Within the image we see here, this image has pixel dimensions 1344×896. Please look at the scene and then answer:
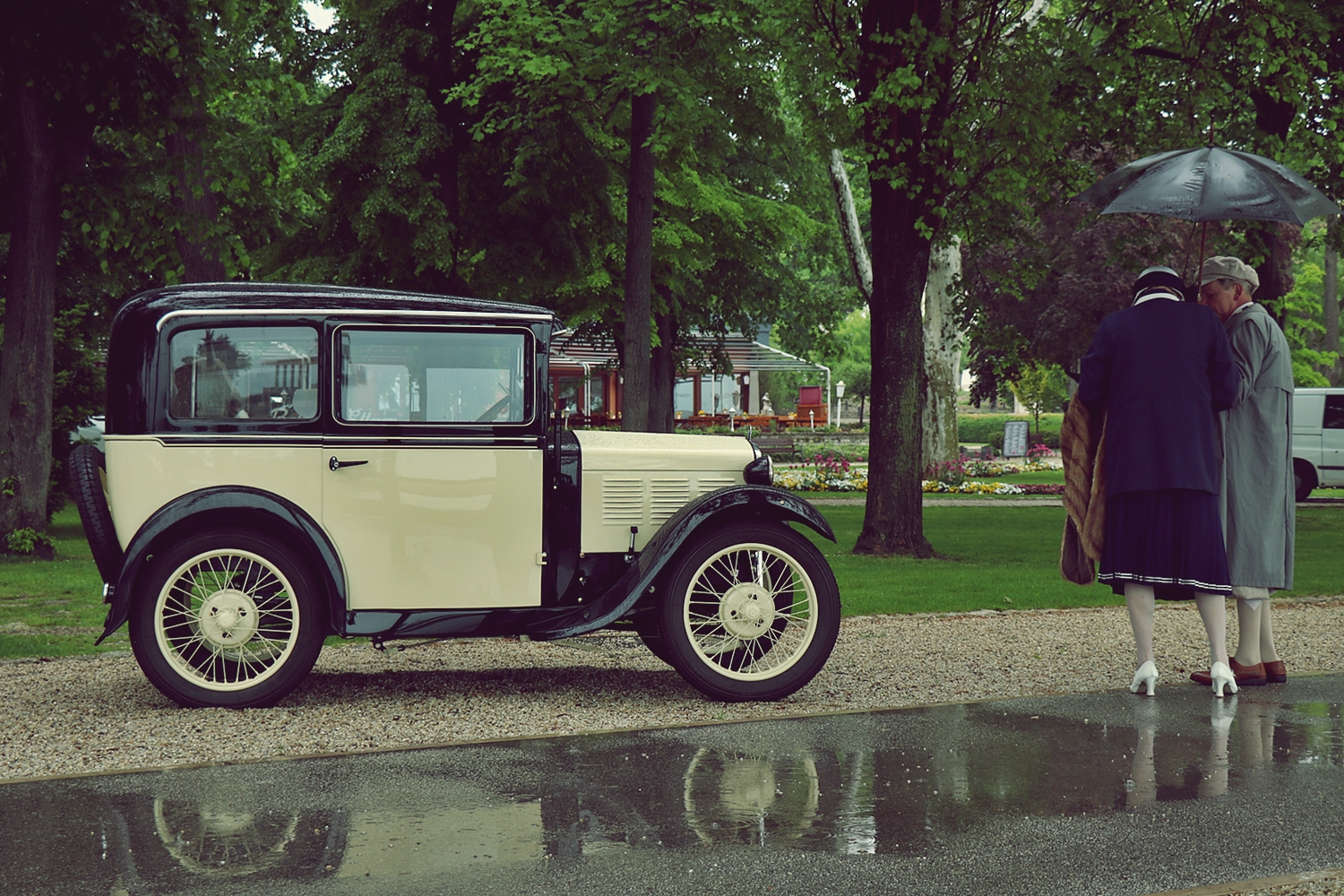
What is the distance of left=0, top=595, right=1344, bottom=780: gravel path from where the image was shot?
18.8ft

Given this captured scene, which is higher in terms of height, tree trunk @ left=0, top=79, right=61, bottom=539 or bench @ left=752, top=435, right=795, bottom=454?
tree trunk @ left=0, top=79, right=61, bottom=539

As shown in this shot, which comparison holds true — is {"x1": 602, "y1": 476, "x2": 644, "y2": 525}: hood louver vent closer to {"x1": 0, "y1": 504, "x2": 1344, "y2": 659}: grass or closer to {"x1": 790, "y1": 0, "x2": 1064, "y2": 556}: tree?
{"x1": 0, "y1": 504, "x2": 1344, "y2": 659}: grass

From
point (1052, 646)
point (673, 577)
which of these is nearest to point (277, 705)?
point (673, 577)

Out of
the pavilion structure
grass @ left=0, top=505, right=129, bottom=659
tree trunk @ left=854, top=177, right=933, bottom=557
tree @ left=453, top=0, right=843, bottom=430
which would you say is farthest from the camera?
the pavilion structure

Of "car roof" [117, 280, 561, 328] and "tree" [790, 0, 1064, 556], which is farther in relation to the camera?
"tree" [790, 0, 1064, 556]

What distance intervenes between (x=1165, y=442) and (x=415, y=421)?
3607mm

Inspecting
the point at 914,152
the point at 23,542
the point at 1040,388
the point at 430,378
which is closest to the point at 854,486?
the point at 914,152

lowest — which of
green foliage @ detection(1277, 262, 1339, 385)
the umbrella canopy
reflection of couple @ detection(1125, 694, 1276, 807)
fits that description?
reflection of couple @ detection(1125, 694, 1276, 807)

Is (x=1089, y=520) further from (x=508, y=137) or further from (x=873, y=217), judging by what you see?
(x=508, y=137)

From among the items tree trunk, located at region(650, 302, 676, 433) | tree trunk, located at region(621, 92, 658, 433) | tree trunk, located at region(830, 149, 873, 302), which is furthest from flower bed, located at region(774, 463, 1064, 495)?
tree trunk, located at region(621, 92, 658, 433)

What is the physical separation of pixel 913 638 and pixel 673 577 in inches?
108

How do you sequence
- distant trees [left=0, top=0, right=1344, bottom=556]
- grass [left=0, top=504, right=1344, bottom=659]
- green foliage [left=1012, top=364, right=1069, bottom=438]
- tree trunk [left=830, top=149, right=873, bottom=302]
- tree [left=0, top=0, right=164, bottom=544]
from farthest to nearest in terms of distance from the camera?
green foliage [left=1012, top=364, right=1069, bottom=438]
tree trunk [left=830, top=149, right=873, bottom=302]
distant trees [left=0, top=0, right=1344, bottom=556]
tree [left=0, top=0, right=164, bottom=544]
grass [left=0, top=504, right=1344, bottom=659]

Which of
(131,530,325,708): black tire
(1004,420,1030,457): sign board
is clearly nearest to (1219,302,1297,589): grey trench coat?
(131,530,325,708): black tire

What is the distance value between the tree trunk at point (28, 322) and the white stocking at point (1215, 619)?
1107 centimetres
